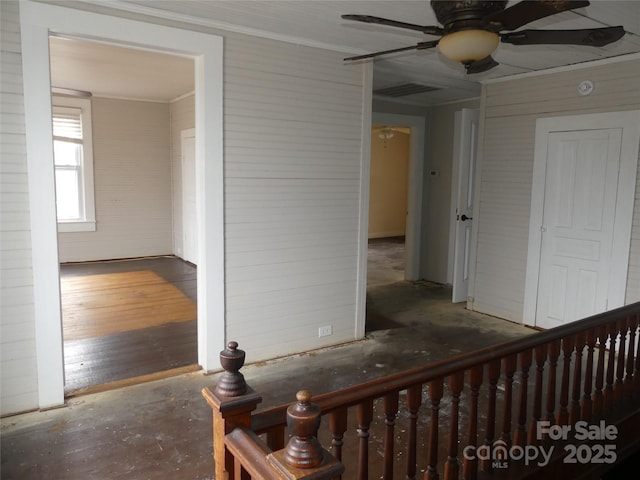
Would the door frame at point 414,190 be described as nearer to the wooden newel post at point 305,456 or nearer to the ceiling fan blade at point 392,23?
the ceiling fan blade at point 392,23

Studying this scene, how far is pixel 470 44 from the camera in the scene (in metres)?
2.13

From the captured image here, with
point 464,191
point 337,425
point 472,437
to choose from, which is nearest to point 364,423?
point 337,425

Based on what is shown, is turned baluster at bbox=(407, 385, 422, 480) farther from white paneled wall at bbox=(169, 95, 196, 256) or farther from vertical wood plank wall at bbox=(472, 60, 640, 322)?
white paneled wall at bbox=(169, 95, 196, 256)

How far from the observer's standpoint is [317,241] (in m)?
4.11

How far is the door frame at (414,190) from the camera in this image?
262 inches

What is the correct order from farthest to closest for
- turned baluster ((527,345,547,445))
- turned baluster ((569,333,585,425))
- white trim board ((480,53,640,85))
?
white trim board ((480,53,640,85)) < turned baluster ((569,333,585,425)) < turned baluster ((527,345,547,445))

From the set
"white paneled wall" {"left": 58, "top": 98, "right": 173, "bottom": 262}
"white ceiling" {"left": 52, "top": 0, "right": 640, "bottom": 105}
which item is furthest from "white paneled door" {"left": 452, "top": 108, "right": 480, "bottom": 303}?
"white paneled wall" {"left": 58, "top": 98, "right": 173, "bottom": 262}

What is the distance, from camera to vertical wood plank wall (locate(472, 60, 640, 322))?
4.45 m

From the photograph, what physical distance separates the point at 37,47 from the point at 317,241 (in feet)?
7.90

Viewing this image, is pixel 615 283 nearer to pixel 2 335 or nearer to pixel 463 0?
pixel 463 0

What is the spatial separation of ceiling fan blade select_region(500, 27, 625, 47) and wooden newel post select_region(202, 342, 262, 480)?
1.95 m

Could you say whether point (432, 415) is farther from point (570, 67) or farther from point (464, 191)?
point (464, 191)

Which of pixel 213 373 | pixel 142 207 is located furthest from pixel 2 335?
pixel 142 207

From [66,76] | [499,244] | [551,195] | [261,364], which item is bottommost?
[261,364]
